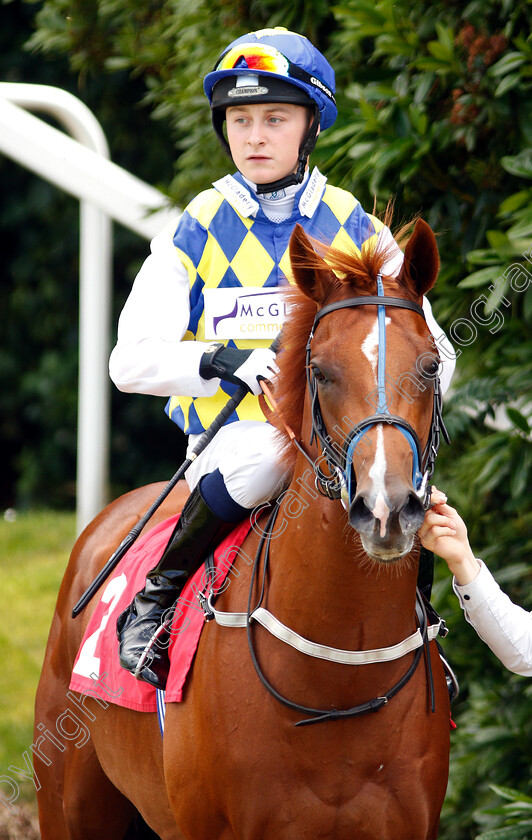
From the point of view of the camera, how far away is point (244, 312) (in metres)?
2.53

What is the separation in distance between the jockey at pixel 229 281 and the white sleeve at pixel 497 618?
20.6 inches

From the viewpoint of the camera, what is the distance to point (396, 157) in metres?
3.39

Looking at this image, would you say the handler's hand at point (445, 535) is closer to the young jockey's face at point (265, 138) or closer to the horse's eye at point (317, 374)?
the horse's eye at point (317, 374)

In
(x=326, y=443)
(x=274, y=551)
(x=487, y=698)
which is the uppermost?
(x=326, y=443)

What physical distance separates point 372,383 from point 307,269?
36 cm

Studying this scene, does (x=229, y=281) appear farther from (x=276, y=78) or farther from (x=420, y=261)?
(x=420, y=261)

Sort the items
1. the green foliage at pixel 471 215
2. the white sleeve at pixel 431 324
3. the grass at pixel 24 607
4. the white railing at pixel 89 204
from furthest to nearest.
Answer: the grass at pixel 24 607 < the white railing at pixel 89 204 < the green foliage at pixel 471 215 < the white sleeve at pixel 431 324

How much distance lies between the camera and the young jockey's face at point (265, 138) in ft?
8.45

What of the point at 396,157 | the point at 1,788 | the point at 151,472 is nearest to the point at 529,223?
the point at 396,157

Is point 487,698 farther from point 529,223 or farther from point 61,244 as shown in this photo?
point 61,244

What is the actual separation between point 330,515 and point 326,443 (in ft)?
0.54

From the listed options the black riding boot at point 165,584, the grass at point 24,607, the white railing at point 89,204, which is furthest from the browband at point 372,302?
the grass at point 24,607

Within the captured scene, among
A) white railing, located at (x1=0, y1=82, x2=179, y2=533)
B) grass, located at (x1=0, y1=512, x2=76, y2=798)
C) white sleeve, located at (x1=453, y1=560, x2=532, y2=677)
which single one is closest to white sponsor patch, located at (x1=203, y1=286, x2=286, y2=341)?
white sleeve, located at (x1=453, y1=560, x2=532, y2=677)

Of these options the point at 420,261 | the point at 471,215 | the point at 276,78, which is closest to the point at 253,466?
the point at 420,261
